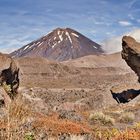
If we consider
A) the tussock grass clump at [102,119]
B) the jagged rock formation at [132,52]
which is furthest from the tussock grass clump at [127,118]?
the jagged rock formation at [132,52]

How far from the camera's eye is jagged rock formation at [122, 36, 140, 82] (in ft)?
121

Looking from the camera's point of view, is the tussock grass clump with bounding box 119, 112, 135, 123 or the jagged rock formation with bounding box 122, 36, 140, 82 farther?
the jagged rock formation with bounding box 122, 36, 140, 82

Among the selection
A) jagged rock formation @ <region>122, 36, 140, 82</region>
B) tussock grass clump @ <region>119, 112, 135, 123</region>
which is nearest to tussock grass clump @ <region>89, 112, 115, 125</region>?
tussock grass clump @ <region>119, 112, 135, 123</region>

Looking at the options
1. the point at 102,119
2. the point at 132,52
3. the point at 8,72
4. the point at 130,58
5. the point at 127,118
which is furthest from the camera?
the point at 130,58

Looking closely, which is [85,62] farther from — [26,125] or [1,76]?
[26,125]

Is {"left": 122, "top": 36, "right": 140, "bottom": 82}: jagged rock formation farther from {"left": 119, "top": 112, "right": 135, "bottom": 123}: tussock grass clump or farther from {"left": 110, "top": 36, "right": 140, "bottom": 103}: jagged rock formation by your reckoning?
{"left": 119, "top": 112, "right": 135, "bottom": 123}: tussock grass clump

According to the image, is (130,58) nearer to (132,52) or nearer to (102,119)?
(132,52)

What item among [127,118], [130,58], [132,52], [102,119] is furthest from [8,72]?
[130,58]

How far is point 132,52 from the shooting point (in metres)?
37.2

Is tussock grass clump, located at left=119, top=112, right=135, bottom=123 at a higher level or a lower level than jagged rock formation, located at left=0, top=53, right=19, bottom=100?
lower

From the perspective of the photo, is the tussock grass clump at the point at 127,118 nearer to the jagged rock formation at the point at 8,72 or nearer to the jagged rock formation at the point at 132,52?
the jagged rock formation at the point at 8,72

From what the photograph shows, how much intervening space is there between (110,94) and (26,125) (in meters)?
33.2

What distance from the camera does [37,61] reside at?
5699 inches

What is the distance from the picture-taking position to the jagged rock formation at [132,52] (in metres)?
36.9
